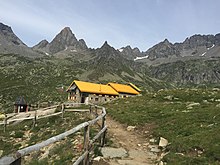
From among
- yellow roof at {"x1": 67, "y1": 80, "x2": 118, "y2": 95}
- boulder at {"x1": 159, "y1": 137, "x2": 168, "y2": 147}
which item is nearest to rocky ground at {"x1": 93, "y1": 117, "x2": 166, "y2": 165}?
boulder at {"x1": 159, "y1": 137, "x2": 168, "y2": 147}

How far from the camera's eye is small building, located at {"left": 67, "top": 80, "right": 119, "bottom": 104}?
2842 inches

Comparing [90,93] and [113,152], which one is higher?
[90,93]

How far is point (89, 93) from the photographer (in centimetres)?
7331

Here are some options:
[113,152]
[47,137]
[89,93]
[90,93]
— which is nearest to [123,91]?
[90,93]

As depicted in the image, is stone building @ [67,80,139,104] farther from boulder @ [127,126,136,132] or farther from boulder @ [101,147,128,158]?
boulder @ [101,147,128,158]

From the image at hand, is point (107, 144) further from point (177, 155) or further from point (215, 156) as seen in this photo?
point (215, 156)

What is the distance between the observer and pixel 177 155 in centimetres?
1226

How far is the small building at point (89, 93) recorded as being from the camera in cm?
7219

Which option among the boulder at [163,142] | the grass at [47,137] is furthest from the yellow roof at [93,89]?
the boulder at [163,142]

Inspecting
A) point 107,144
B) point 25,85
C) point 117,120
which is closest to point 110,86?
point 117,120

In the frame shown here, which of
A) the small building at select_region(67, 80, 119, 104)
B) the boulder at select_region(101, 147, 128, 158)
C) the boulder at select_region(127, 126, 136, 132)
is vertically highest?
the small building at select_region(67, 80, 119, 104)

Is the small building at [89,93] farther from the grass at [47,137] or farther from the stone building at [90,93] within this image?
the grass at [47,137]

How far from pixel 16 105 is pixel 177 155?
2080 inches

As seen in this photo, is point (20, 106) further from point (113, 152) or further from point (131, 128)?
point (113, 152)
